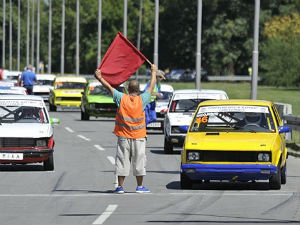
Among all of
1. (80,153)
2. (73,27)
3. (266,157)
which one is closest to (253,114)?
(266,157)

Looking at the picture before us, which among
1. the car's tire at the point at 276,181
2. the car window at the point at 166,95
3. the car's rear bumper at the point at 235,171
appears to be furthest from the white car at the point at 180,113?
the car window at the point at 166,95

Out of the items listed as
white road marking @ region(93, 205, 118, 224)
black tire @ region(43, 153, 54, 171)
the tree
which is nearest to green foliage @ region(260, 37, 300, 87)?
the tree

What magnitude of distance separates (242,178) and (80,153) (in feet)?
32.0

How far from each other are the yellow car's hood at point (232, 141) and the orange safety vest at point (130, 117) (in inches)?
45.9

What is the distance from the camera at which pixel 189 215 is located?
13414 mm

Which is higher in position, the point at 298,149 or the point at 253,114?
the point at 253,114

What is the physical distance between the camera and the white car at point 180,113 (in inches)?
997

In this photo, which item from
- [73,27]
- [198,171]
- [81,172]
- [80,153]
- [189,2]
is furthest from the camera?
[73,27]

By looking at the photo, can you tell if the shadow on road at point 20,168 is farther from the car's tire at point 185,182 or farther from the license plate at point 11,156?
the car's tire at point 185,182

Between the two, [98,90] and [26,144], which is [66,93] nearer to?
[98,90]

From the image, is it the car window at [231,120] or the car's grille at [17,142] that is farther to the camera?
the car's grille at [17,142]

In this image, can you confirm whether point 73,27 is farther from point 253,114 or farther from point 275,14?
point 253,114

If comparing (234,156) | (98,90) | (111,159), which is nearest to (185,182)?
(234,156)

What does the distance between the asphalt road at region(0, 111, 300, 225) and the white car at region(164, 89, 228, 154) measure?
2.06 m
